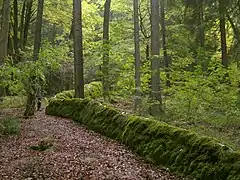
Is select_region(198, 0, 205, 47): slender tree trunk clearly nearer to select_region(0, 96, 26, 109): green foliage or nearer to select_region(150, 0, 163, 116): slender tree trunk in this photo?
select_region(150, 0, 163, 116): slender tree trunk

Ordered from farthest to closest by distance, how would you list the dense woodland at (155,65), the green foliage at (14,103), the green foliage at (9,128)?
the green foliage at (14,103)
the dense woodland at (155,65)
the green foliage at (9,128)

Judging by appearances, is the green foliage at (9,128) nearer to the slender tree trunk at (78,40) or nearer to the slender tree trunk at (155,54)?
the slender tree trunk at (78,40)

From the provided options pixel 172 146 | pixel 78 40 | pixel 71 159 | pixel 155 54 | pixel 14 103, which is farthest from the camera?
pixel 14 103

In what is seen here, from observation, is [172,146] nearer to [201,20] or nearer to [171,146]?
[171,146]

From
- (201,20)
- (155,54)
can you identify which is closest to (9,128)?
(155,54)

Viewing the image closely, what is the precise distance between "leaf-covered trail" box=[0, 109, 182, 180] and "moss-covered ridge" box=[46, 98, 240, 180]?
11.1 inches

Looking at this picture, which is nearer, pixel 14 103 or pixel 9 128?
pixel 9 128

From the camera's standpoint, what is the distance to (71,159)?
289 inches

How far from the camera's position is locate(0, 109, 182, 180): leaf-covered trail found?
6.33m

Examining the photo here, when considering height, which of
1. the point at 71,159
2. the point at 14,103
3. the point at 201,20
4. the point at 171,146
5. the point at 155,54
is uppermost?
the point at 201,20

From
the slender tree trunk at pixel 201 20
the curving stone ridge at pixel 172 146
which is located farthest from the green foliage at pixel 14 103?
the slender tree trunk at pixel 201 20

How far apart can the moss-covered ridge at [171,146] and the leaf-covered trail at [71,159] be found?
28 centimetres

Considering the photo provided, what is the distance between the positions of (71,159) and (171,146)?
2352 mm

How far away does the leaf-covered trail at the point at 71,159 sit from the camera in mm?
6332
